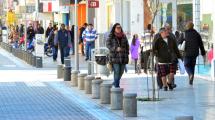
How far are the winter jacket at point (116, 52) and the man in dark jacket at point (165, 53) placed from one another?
80cm

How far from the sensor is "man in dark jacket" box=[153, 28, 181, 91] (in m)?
20.9

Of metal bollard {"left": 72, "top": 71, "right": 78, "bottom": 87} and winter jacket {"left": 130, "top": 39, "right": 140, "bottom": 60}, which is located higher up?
winter jacket {"left": 130, "top": 39, "right": 140, "bottom": 60}

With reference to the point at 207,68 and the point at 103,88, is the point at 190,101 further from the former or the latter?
the point at 207,68

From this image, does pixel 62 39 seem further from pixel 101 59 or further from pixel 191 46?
pixel 191 46

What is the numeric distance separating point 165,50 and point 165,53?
0.11 metres

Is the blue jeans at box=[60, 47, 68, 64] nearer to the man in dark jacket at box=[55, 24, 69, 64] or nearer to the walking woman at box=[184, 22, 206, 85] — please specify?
the man in dark jacket at box=[55, 24, 69, 64]

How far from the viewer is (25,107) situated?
58.5ft

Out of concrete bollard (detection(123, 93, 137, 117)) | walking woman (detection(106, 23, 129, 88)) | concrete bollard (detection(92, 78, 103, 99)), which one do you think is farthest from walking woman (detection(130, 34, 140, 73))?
concrete bollard (detection(123, 93, 137, 117))

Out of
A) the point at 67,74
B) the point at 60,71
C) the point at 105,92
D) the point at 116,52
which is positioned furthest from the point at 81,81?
the point at 60,71

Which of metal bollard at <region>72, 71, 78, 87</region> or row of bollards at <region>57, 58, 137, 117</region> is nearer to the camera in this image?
row of bollards at <region>57, 58, 137, 117</region>

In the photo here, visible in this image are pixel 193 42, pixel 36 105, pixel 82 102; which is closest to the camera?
pixel 36 105

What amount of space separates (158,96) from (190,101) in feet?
3.94

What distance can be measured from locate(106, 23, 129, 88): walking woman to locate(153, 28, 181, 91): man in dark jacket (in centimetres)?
84

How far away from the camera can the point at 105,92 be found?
18.0m
